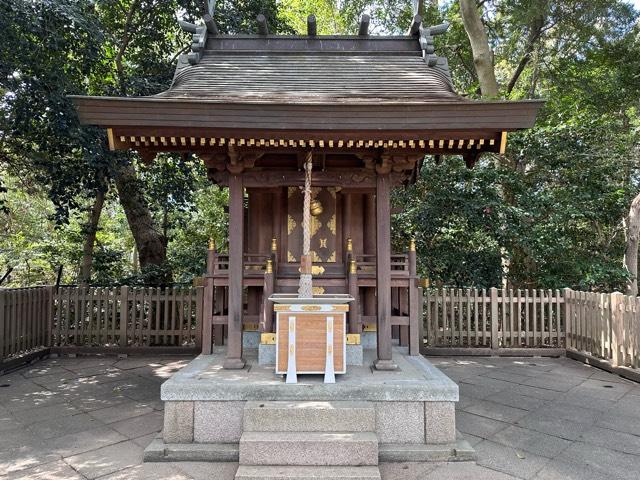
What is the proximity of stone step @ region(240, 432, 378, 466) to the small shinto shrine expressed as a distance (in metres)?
0.01

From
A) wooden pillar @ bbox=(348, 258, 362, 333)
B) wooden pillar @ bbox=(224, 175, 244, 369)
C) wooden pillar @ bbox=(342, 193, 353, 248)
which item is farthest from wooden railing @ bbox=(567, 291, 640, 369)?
wooden pillar @ bbox=(224, 175, 244, 369)

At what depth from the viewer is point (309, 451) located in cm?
309

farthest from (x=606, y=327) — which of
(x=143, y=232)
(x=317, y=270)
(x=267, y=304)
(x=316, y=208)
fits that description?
(x=143, y=232)

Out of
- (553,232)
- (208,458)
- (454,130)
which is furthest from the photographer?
(553,232)

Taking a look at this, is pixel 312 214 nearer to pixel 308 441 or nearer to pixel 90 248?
pixel 308 441

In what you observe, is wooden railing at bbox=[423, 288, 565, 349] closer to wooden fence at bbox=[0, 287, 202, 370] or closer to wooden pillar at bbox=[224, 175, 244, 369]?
wooden pillar at bbox=[224, 175, 244, 369]

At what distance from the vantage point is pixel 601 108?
33.0 feet

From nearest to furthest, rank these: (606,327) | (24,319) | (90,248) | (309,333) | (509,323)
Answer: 1. (309,333)
2. (606,327)
3. (24,319)
4. (509,323)
5. (90,248)

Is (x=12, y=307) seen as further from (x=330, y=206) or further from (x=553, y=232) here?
(x=553, y=232)

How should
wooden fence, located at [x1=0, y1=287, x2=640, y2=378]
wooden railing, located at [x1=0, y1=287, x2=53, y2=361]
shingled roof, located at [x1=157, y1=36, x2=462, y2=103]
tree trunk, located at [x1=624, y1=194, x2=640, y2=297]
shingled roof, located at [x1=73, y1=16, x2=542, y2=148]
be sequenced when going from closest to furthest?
shingled roof, located at [x1=73, y1=16, x2=542, y2=148] < shingled roof, located at [x1=157, y1=36, x2=462, y2=103] < wooden railing, located at [x1=0, y1=287, x2=53, y2=361] < wooden fence, located at [x1=0, y1=287, x2=640, y2=378] < tree trunk, located at [x1=624, y1=194, x2=640, y2=297]

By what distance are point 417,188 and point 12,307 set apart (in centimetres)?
755

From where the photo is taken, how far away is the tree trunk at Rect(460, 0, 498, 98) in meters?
10.4

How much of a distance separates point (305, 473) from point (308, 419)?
0.43 m

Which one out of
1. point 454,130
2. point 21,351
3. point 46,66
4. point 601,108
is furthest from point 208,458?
point 601,108
